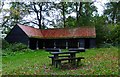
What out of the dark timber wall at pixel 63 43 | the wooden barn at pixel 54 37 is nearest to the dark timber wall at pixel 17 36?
the wooden barn at pixel 54 37

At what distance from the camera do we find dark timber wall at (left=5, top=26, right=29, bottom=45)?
2078cm

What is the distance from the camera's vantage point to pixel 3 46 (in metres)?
18.4

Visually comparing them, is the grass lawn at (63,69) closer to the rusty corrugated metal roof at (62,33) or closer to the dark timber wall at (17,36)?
the dark timber wall at (17,36)

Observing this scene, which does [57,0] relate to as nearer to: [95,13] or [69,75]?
[95,13]

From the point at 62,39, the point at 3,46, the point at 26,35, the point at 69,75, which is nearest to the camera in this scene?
the point at 69,75

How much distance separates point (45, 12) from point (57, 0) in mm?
1878

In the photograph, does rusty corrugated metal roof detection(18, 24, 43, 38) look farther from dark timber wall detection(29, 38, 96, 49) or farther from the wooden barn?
dark timber wall detection(29, 38, 96, 49)

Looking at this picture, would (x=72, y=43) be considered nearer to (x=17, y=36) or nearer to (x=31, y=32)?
(x=31, y=32)

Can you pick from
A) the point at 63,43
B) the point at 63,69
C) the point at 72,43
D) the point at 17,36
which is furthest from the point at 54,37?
the point at 63,69

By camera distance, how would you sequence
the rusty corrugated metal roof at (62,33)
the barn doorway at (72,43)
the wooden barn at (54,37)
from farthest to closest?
the barn doorway at (72,43)
the rusty corrugated metal roof at (62,33)
the wooden barn at (54,37)

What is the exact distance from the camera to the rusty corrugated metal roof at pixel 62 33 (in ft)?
68.9

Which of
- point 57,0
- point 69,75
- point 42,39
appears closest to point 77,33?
point 42,39

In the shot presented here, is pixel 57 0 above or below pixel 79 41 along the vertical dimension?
above

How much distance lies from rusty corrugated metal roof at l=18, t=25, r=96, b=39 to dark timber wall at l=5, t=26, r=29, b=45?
1.08 ft
